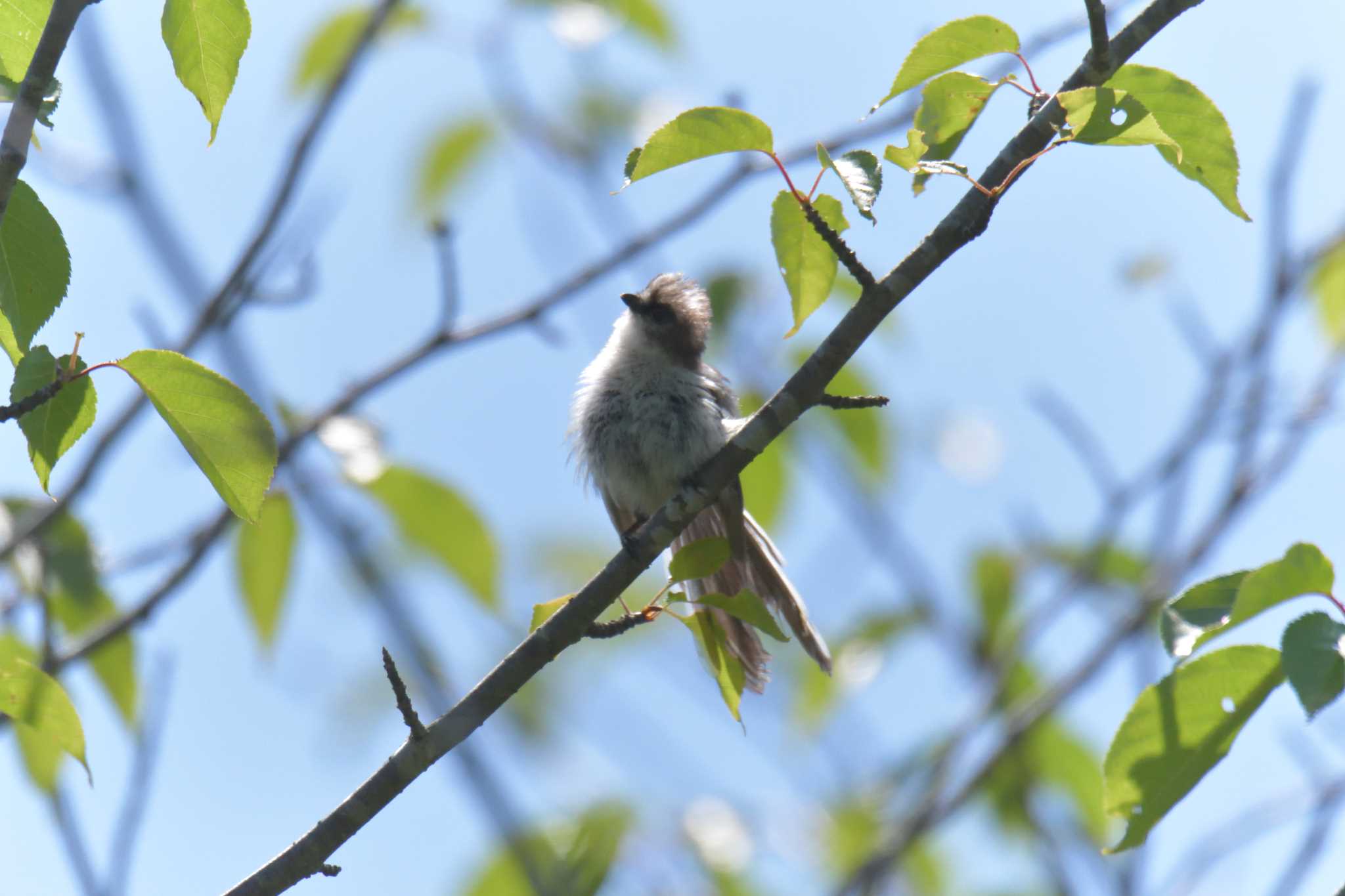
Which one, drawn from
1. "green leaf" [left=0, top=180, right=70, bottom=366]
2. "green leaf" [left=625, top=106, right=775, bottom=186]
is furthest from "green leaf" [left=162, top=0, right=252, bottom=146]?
"green leaf" [left=625, top=106, right=775, bottom=186]

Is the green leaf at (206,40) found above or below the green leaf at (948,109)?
above

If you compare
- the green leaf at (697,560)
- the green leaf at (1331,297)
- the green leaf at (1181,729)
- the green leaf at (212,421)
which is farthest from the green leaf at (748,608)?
the green leaf at (1331,297)

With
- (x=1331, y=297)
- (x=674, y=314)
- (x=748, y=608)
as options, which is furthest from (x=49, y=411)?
(x=1331, y=297)

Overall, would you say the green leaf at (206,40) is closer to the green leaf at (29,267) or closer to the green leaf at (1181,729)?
the green leaf at (29,267)

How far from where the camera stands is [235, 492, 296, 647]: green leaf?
13.6 ft

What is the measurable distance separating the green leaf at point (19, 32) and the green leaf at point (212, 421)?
0.56 m

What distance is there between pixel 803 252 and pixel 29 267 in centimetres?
147

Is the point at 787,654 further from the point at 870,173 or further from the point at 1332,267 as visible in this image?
the point at 870,173

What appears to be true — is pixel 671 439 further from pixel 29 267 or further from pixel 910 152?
pixel 29 267

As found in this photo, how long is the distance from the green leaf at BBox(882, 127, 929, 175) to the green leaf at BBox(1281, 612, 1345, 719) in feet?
3.56

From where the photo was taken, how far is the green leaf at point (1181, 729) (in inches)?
91.0

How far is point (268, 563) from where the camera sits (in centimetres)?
418

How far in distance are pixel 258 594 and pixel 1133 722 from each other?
2.85 meters

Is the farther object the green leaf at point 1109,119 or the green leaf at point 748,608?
the green leaf at point 748,608
